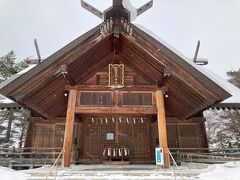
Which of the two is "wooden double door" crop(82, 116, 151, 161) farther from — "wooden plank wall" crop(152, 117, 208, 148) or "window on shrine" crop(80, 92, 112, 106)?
"window on shrine" crop(80, 92, 112, 106)

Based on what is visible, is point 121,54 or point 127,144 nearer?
point 121,54

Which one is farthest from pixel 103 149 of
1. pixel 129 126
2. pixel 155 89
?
pixel 155 89

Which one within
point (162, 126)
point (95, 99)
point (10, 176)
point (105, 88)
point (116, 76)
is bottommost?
point (10, 176)

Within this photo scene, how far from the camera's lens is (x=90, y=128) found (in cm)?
1372

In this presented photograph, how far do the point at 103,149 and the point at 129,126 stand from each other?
216cm

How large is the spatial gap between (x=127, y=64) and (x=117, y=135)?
4.51m

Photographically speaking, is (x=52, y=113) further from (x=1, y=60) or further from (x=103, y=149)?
(x=1, y=60)

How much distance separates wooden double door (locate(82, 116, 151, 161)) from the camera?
524 inches

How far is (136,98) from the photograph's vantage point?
11.0 meters

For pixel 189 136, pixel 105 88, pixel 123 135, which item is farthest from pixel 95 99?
pixel 189 136

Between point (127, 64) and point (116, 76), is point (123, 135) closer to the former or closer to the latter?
point (116, 76)

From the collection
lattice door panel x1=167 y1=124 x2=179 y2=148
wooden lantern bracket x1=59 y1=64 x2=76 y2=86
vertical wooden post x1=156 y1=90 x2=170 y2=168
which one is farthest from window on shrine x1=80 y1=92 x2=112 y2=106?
lattice door panel x1=167 y1=124 x2=179 y2=148

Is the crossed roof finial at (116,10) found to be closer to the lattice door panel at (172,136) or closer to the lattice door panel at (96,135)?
the lattice door panel at (96,135)

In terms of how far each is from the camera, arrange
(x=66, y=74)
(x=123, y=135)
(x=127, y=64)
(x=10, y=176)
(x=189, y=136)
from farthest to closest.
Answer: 1. (x=189, y=136)
2. (x=123, y=135)
3. (x=127, y=64)
4. (x=66, y=74)
5. (x=10, y=176)
